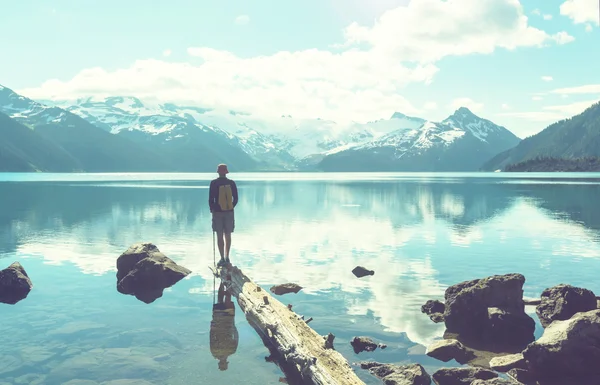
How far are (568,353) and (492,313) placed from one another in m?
3.75

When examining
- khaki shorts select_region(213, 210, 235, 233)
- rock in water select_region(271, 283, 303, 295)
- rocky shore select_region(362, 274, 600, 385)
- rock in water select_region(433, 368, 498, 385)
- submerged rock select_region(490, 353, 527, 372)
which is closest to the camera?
rock in water select_region(433, 368, 498, 385)

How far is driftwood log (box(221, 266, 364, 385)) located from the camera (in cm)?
1201

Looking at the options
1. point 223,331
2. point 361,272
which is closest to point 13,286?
point 223,331

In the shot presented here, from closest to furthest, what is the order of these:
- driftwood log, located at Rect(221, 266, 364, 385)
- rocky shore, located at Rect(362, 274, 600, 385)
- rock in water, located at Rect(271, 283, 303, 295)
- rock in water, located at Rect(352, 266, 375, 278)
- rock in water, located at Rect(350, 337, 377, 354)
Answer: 1. driftwood log, located at Rect(221, 266, 364, 385)
2. rocky shore, located at Rect(362, 274, 600, 385)
3. rock in water, located at Rect(350, 337, 377, 354)
4. rock in water, located at Rect(271, 283, 303, 295)
5. rock in water, located at Rect(352, 266, 375, 278)

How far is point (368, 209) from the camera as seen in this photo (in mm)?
71875

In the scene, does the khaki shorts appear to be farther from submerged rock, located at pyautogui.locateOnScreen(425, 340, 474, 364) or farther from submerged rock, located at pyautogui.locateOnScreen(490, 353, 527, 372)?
submerged rock, located at pyautogui.locateOnScreen(490, 353, 527, 372)

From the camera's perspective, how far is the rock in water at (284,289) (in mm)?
23203

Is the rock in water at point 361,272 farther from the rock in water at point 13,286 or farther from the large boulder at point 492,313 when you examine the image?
the rock in water at point 13,286

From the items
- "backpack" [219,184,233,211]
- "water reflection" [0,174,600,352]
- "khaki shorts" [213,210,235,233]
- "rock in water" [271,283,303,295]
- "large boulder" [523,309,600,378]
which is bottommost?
"water reflection" [0,174,600,352]

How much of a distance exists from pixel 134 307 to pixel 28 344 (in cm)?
A: 512

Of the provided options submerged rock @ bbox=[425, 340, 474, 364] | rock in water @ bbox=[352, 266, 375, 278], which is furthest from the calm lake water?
rock in water @ bbox=[352, 266, 375, 278]

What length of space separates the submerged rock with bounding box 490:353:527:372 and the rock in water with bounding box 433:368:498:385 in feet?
2.58

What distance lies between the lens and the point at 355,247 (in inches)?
1484

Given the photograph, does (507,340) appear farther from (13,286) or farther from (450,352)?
(13,286)
